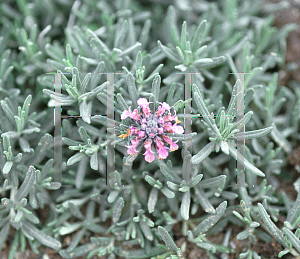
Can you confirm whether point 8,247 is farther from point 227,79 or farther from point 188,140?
point 227,79

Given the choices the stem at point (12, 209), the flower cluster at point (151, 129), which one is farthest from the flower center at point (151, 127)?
the stem at point (12, 209)

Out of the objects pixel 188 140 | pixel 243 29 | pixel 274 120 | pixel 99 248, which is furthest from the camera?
pixel 243 29

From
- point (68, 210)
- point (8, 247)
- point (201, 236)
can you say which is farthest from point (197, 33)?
point (8, 247)

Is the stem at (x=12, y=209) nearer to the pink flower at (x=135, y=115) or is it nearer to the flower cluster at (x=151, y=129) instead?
the flower cluster at (x=151, y=129)

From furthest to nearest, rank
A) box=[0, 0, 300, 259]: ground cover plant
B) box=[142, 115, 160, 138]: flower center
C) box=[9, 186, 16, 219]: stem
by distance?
box=[9, 186, 16, 219]: stem → box=[0, 0, 300, 259]: ground cover plant → box=[142, 115, 160, 138]: flower center

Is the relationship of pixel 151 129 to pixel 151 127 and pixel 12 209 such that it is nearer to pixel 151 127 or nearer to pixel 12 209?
pixel 151 127

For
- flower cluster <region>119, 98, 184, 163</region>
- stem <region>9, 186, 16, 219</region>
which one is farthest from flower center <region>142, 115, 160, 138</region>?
stem <region>9, 186, 16, 219</region>

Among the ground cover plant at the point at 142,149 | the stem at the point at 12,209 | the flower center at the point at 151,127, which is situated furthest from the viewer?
the stem at the point at 12,209

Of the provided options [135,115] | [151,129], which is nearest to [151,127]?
[151,129]

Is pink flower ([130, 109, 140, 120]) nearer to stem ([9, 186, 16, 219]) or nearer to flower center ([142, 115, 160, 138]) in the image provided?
flower center ([142, 115, 160, 138])
